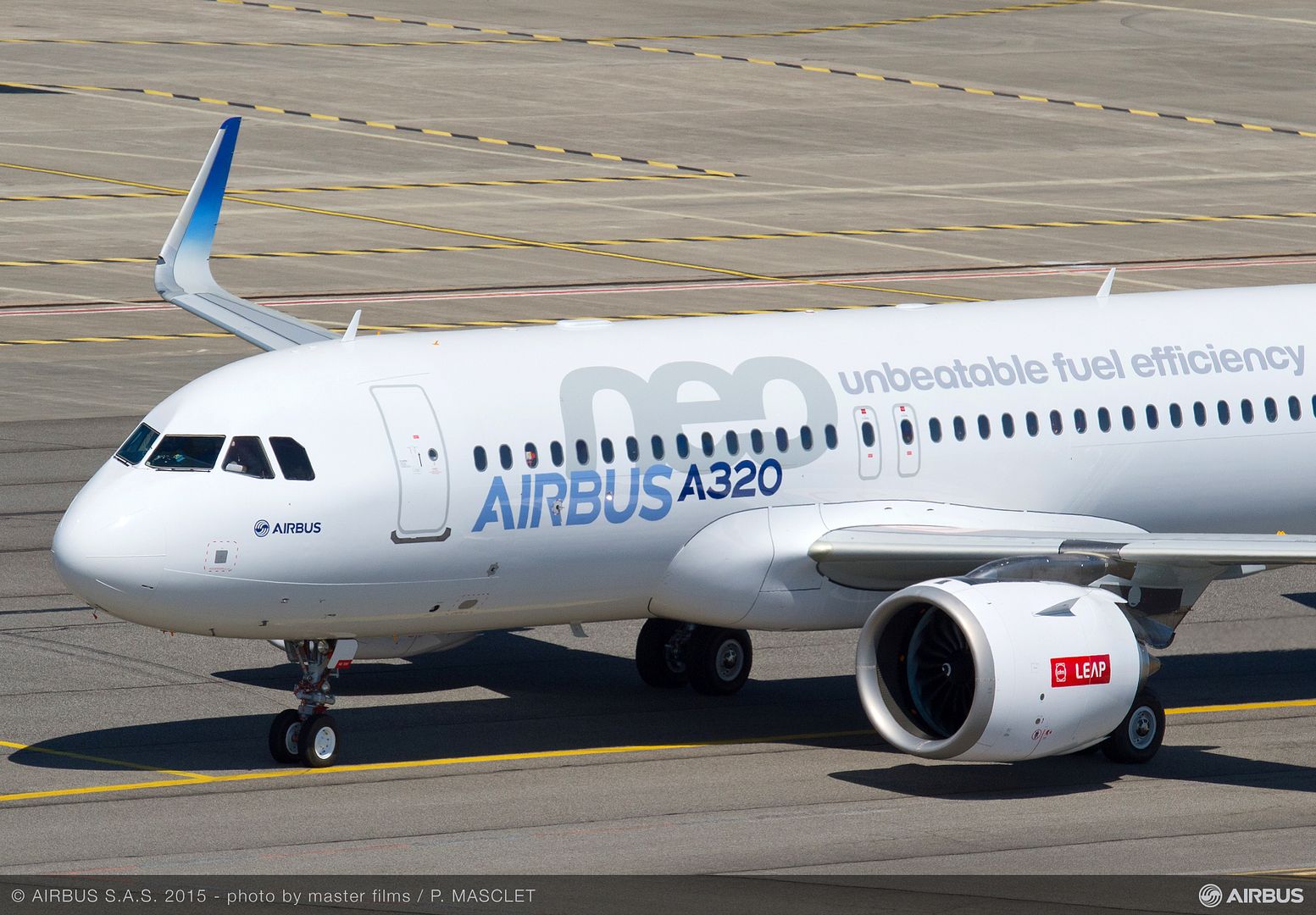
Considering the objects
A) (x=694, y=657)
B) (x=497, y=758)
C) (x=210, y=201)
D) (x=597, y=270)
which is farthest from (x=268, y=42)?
(x=497, y=758)

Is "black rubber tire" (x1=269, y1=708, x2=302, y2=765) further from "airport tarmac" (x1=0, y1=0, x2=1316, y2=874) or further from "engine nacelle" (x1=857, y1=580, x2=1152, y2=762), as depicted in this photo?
"engine nacelle" (x1=857, y1=580, x2=1152, y2=762)

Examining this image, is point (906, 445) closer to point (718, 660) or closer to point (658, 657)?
point (718, 660)

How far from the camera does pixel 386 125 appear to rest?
243 feet

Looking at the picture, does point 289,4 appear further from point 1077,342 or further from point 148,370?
point 1077,342

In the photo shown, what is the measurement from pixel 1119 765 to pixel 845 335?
5.68 m

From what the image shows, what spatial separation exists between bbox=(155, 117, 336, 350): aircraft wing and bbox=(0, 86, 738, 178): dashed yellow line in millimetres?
37896

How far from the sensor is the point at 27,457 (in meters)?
40.1

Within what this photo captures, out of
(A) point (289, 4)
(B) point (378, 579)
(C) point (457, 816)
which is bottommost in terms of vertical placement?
(C) point (457, 816)

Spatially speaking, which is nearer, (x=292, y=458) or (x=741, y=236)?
(x=292, y=458)

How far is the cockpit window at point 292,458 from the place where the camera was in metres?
23.3

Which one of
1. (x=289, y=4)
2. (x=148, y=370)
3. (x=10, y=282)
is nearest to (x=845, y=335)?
(x=148, y=370)

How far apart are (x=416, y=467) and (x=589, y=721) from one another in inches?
170

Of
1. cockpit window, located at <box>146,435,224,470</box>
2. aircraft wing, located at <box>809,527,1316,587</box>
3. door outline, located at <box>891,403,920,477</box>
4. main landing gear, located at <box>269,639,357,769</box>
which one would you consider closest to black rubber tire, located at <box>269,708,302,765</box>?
main landing gear, located at <box>269,639,357,769</box>

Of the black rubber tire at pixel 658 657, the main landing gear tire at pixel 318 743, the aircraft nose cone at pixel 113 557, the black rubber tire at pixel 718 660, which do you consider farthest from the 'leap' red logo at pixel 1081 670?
the aircraft nose cone at pixel 113 557
